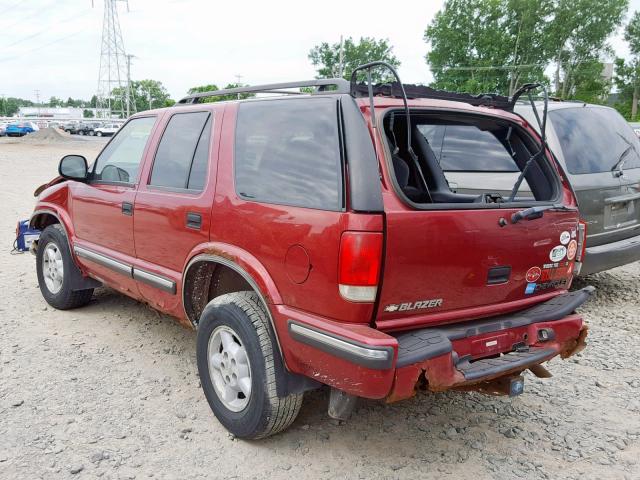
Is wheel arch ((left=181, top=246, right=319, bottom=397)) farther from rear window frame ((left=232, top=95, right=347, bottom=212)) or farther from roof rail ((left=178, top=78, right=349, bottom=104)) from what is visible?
roof rail ((left=178, top=78, right=349, bottom=104))

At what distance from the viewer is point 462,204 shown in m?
2.74

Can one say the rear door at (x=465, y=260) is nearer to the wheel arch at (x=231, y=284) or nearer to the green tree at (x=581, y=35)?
the wheel arch at (x=231, y=284)

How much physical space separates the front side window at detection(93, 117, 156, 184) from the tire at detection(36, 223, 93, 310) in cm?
85

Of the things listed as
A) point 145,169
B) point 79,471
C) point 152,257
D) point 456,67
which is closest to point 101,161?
point 145,169

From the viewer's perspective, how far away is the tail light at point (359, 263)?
246 centimetres

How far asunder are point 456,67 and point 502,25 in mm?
6290

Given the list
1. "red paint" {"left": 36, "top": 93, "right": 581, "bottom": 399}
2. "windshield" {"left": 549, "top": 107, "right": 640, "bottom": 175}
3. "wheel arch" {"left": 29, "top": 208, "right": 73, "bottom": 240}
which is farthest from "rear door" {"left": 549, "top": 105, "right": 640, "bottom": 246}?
"wheel arch" {"left": 29, "top": 208, "right": 73, "bottom": 240}

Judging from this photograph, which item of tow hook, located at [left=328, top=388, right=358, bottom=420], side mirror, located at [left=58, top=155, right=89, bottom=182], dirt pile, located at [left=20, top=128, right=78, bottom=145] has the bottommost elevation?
dirt pile, located at [left=20, top=128, right=78, bottom=145]

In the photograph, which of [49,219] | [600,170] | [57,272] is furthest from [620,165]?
[49,219]

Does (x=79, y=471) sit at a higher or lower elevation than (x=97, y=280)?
lower

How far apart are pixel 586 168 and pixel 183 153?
3.63 meters

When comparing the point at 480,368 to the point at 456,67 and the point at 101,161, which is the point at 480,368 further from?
the point at 456,67

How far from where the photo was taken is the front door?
163 inches

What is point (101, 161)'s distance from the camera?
15.3ft
